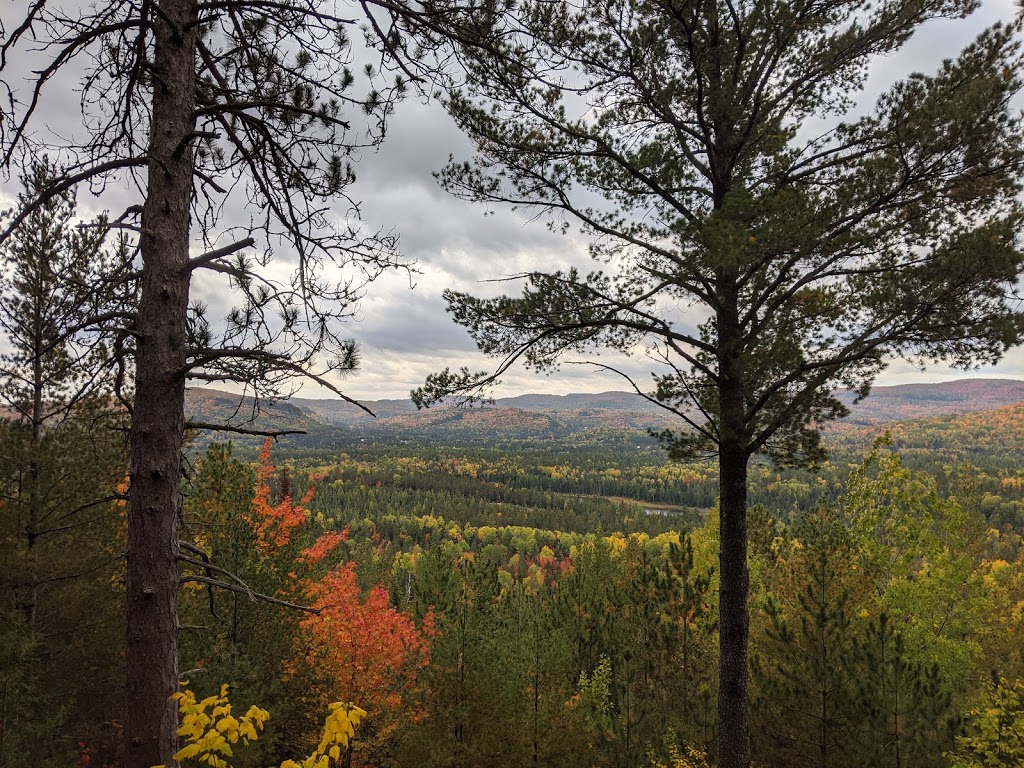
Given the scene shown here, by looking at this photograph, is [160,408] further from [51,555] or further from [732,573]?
[51,555]

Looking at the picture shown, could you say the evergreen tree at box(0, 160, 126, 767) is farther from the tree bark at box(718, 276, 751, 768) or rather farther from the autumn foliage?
the tree bark at box(718, 276, 751, 768)

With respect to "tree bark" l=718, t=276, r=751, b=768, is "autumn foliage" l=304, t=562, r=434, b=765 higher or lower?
lower

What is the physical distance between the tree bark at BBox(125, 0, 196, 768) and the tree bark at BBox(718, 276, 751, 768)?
4658 millimetres

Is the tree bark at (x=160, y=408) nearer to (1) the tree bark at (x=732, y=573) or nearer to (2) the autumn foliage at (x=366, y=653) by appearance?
(1) the tree bark at (x=732, y=573)

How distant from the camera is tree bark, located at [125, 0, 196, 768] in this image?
2.53 m

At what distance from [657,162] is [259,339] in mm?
4553

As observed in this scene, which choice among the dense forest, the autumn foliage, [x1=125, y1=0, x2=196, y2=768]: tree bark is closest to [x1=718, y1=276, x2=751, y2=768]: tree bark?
the dense forest

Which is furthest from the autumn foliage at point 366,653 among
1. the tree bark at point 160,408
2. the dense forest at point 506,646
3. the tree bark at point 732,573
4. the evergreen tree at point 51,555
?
the tree bark at point 160,408

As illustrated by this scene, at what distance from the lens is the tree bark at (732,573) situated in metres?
5.20

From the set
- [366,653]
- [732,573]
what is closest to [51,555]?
[366,653]

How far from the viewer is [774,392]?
524 centimetres

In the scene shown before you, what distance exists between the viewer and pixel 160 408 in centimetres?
264

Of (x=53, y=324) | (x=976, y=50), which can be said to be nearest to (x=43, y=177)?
(x=53, y=324)

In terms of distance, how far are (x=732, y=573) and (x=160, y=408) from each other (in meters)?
5.21
